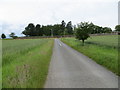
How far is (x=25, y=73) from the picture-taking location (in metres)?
7.77

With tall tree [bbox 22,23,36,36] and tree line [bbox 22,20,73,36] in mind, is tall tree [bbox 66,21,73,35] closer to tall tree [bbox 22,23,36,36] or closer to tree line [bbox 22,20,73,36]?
tree line [bbox 22,20,73,36]

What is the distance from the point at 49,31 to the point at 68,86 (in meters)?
146

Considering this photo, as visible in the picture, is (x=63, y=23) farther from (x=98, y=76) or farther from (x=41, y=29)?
(x=98, y=76)

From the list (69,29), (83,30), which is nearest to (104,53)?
(83,30)

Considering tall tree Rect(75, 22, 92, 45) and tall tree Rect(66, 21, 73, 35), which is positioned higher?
tall tree Rect(66, 21, 73, 35)

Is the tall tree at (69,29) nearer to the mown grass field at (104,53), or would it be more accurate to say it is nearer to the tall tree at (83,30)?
the tall tree at (83,30)

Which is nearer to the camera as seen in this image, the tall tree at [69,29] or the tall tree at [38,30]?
the tall tree at [69,29]

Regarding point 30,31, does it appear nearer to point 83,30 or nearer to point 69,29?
point 69,29

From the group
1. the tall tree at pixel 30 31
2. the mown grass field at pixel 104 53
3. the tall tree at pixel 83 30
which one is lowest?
the mown grass field at pixel 104 53

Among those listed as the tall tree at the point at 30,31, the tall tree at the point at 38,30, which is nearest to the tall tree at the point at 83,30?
the tall tree at the point at 30,31

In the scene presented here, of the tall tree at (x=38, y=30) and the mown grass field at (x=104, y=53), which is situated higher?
the tall tree at (x=38, y=30)

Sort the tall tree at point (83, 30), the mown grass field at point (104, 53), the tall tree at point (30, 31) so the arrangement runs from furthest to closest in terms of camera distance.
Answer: the tall tree at point (30, 31) → the tall tree at point (83, 30) → the mown grass field at point (104, 53)

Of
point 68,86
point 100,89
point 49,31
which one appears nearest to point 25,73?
point 68,86

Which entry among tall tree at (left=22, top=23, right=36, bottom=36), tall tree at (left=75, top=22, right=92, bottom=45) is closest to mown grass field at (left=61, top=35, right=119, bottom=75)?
tall tree at (left=75, top=22, right=92, bottom=45)
